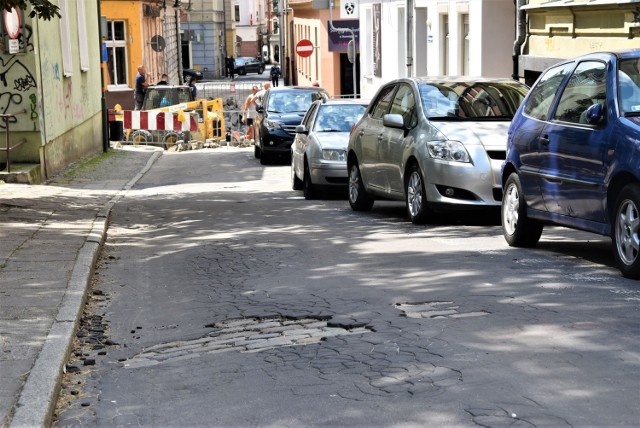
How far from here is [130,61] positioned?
4703cm

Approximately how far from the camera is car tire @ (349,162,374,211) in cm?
1507

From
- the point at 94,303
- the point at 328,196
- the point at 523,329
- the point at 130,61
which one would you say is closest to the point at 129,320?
the point at 94,303

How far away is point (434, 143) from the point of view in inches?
494

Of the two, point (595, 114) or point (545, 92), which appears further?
point (545, 92)

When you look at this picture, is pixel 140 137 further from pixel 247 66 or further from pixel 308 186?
pixel 247 66

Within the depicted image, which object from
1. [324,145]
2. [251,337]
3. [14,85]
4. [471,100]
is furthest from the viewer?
[14,85]

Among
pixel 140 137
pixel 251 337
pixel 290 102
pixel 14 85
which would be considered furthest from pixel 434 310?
pixel 140 137

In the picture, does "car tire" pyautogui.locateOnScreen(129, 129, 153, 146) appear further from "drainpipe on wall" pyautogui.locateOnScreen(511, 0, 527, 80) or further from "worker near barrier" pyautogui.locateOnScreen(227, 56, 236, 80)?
"worker near barrier" pyautogui.locateOnScreen(227, 56, 236, 80)

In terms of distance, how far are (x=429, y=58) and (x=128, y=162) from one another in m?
8.16

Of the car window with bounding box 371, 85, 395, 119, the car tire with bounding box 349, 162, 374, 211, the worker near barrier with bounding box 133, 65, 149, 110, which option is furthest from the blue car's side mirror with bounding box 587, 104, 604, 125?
the worker near barrier with bounding box 133, 65, 149, 110

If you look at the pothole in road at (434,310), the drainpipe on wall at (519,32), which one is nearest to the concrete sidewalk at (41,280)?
the pothole in road at (434,310)

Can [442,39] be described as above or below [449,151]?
above

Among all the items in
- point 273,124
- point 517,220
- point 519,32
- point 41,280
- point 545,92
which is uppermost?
point 519,32

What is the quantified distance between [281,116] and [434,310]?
20605 mm
